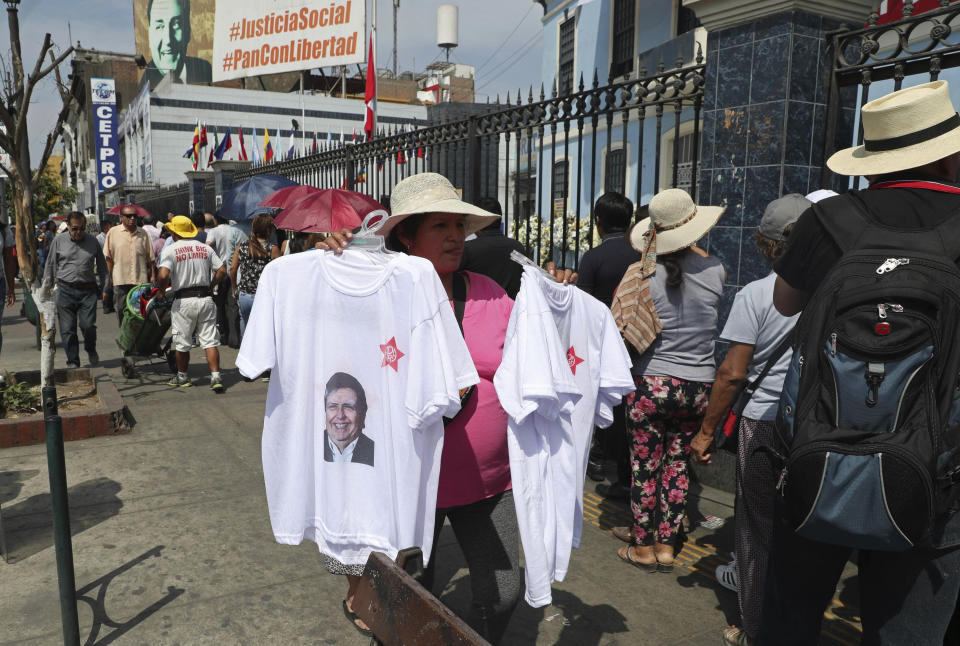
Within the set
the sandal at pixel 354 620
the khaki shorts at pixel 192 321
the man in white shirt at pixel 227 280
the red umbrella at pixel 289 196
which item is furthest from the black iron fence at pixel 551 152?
the sandal at pixel 354 620

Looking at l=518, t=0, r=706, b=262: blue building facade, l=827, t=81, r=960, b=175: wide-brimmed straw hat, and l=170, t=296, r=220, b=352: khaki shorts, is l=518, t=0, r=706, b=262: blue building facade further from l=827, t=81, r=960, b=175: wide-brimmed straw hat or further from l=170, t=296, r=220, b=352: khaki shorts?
l=827, t=81, r=960, b=175: wide-brimmed straw hat

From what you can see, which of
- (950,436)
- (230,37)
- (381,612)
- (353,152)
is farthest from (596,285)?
(230,37)

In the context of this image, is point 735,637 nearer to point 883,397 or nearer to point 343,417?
point 883,397

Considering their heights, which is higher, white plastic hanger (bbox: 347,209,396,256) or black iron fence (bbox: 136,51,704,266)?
black iron fence (bbox: 136,51,704,266)

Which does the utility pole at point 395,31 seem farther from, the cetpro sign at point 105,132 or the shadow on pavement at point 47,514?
the shadow on pavement at point 47,514

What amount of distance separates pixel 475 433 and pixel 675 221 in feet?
6.94

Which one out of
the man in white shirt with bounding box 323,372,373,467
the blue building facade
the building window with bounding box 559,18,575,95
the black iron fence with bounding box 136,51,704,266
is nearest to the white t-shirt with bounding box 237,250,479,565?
the man in white shirt with bounding box 323,372,373,467

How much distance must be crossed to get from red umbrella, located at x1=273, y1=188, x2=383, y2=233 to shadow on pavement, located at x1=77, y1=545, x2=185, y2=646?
410cm

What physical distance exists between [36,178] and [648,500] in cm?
637

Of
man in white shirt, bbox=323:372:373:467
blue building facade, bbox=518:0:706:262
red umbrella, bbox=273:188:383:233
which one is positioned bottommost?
man in white shirt, bbox=323:372:373:467

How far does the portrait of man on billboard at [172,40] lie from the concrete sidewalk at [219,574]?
43926mm

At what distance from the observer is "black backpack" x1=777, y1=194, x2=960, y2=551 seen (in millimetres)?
1806

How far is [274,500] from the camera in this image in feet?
8.73

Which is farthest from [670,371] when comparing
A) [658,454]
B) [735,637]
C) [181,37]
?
[181,37]
